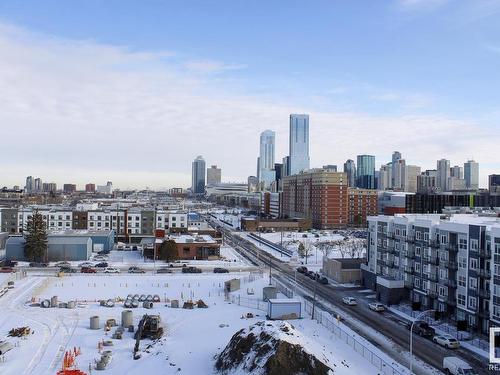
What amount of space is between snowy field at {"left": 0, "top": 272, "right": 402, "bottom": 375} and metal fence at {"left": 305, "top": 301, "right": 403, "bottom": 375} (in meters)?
0.52

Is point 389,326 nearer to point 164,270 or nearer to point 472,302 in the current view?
point 472,302

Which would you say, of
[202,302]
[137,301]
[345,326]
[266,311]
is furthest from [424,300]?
[137,301]

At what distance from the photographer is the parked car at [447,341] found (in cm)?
3278

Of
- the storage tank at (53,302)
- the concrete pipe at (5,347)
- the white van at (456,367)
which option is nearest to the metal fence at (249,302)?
the storage tank at (53,302)

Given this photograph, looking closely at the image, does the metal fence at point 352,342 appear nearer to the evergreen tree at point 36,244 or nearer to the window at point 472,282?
the window at point 472,282

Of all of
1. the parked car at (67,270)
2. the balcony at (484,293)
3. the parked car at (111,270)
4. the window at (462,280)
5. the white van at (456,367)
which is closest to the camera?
the white van at (456,367)

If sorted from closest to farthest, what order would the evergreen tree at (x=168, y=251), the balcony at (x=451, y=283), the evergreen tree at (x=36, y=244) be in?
1. the balcony at (x=451, y=283)
2. the evergreen tree at (x=36, y=244)
3. the evergreen tree at (x=168, y=251)

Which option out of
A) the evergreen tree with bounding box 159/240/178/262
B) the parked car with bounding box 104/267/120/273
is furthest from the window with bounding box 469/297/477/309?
the evergreen tree with bounding box 159/240/178/262

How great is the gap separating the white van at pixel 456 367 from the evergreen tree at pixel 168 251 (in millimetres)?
45907

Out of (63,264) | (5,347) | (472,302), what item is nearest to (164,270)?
(63,264)

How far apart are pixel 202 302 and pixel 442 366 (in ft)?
68.4

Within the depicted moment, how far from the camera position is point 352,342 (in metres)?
33.7

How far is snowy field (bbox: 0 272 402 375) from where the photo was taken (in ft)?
95.1

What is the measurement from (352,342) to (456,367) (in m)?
7.39
